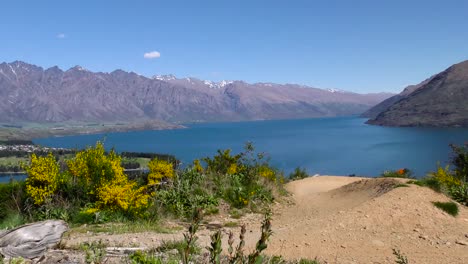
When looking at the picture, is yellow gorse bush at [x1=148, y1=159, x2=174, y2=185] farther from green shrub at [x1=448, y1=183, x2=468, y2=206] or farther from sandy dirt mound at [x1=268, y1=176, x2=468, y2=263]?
green shrub at [x1=448, y1=183, x2=468, y2=206]

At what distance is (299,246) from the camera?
28.2 feet


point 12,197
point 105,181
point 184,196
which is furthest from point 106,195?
point 12,197

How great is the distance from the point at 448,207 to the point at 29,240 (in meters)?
10.6

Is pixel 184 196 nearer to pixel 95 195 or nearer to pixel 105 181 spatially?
pixel 105 181

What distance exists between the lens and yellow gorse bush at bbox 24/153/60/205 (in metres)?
11.1

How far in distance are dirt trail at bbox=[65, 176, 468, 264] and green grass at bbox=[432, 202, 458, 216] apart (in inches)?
8.3

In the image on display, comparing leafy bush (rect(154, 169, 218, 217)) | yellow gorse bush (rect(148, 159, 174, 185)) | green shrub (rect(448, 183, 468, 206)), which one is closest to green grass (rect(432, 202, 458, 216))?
green shrub (rect(448, 183, 468, 206))

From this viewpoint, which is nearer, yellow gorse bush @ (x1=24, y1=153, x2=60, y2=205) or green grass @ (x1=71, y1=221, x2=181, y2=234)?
green grass @ (x1=71, y1=221, x2=181, y2=234)

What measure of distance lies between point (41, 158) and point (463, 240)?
1120 cm

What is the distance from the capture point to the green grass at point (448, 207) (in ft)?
35.9

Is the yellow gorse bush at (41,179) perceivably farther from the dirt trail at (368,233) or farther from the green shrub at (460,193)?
the green shrub at (460,193)

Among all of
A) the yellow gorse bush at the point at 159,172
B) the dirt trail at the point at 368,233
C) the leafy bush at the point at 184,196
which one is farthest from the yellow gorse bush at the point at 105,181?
the yellow gorse bush at the point at 159,172

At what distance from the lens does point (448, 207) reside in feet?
36.3

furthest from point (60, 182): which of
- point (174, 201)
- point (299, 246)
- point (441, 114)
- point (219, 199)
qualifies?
point (441, 114)
